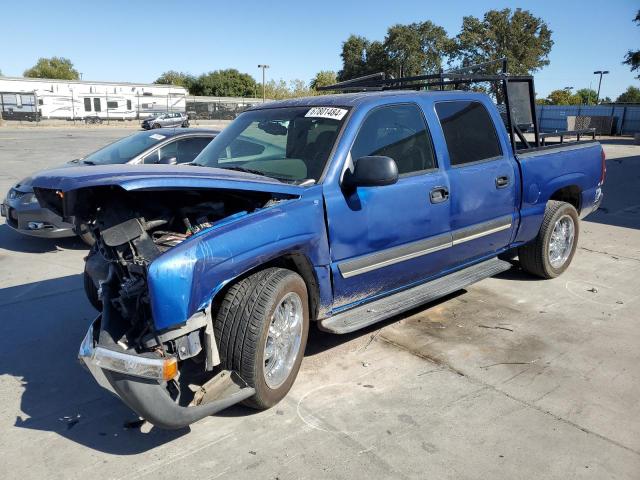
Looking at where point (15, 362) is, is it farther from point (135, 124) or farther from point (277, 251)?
point (135, 124)

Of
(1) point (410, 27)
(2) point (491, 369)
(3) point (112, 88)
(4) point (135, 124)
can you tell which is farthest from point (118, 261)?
(1) point (410, 27)

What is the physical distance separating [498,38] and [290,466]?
57.5 metres

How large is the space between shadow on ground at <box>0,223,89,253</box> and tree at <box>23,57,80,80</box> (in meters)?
102

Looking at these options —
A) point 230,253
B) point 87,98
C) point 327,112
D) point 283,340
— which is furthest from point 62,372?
point 87,98

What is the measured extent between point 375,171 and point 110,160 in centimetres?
485

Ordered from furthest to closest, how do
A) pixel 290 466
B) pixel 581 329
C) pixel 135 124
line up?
pixel 135 124, pixel 581 329, pixel 290 466

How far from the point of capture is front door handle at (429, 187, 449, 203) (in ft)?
13.6

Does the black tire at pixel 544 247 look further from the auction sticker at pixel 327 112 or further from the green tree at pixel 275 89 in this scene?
the green tree at pixel 275 89

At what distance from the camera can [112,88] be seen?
52188 mm

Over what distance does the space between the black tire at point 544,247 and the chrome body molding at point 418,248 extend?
2.43 ft

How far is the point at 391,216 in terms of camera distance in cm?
385

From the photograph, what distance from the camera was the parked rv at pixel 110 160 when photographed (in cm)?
678

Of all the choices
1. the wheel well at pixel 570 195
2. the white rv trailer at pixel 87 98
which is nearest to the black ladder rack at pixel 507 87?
the wheel well at pixel 570 195

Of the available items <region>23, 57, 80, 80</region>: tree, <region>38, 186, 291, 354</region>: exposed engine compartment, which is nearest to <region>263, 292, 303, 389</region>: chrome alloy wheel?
<region>38, 186, 291, 354</region>: exposed engine compartment
